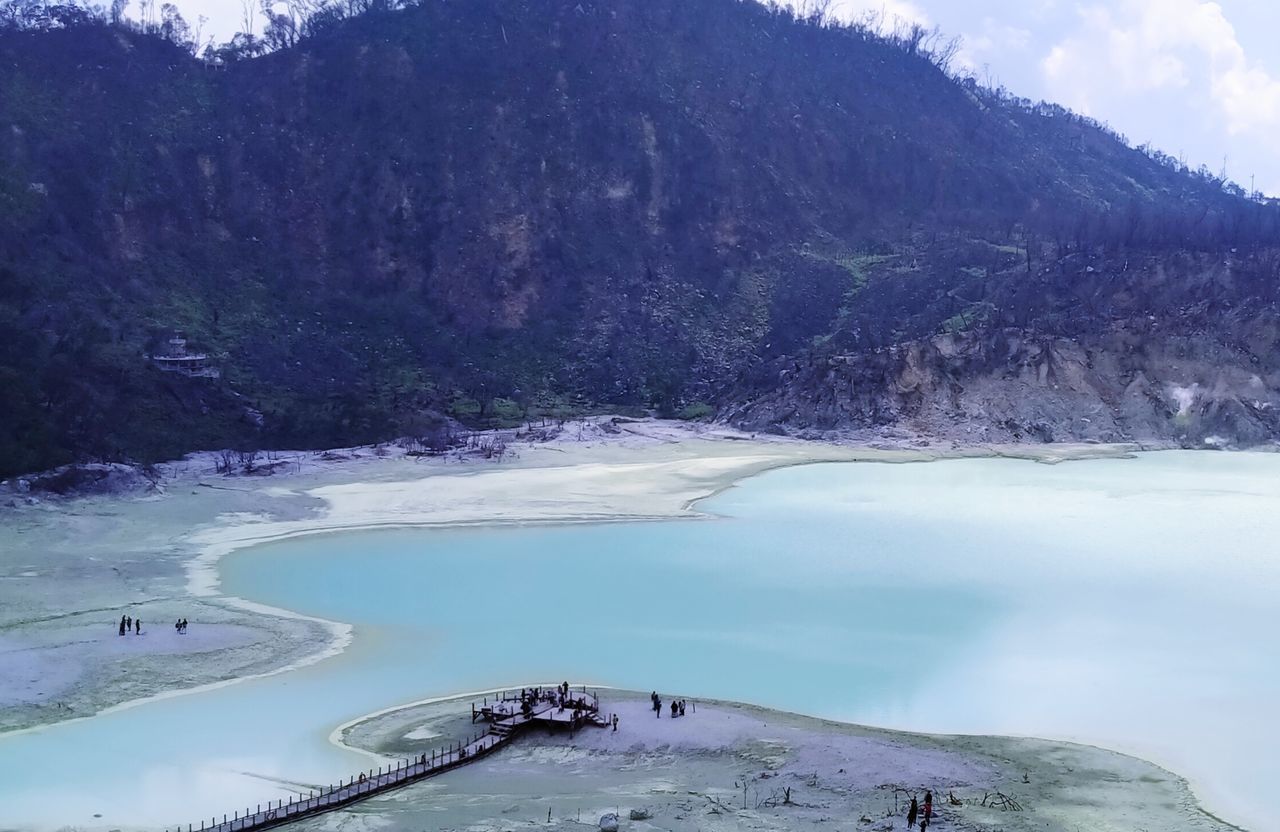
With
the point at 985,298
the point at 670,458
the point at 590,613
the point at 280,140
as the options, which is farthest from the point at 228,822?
the point at 280,140

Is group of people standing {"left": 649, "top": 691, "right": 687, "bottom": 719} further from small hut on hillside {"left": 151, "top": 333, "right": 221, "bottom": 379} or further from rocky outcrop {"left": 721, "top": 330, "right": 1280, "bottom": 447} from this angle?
small hut on hillside {"left": 151, "top": 333, "right": 221, "bottom": 379}

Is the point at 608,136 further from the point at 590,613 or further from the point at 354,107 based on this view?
the point at 590,613

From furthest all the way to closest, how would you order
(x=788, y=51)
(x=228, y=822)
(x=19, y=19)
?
(x=788, y=51)
(x=19, y=19)
(x=228, y=822)

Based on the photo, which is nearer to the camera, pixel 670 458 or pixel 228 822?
pixel 228 822

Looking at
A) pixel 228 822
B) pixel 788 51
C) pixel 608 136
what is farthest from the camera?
pixel 788 51

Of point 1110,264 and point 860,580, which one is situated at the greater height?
Result: point 1110,264

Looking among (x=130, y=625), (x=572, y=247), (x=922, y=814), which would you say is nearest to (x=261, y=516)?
(x=130, y=625)

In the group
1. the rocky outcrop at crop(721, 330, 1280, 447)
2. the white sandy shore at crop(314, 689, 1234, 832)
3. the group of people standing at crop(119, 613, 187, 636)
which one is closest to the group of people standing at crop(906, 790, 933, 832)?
the white sandy shore at crop(314, 689, 1234, 832)

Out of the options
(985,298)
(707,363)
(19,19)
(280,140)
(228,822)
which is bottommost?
(228,822)
